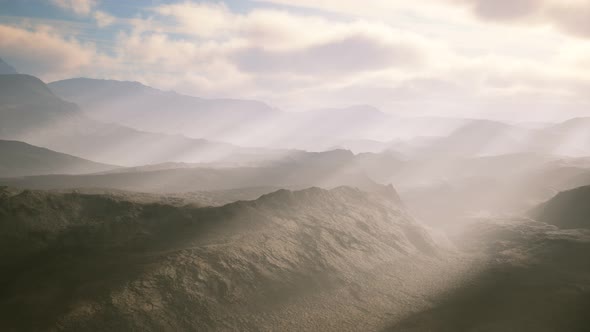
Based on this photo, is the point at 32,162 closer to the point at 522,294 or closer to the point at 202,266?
the point at 202,266

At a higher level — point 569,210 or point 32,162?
point 32,162

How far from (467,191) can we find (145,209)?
110720 millimetres

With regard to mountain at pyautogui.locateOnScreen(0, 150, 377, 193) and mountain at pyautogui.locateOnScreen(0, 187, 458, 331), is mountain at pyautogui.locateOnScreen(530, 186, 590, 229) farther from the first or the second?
mountain at pyautogui.locateOnScreen(0, 150, 377, 193)

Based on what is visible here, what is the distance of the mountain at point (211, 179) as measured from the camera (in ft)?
321

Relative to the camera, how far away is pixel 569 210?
230 ft

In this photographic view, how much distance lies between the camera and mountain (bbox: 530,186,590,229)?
65.5 meters

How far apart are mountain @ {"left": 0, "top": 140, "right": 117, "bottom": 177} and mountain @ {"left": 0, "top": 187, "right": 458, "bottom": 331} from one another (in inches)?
4519

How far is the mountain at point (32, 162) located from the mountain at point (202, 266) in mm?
114770

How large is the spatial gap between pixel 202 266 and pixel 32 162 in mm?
147718

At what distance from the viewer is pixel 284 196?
4850cm

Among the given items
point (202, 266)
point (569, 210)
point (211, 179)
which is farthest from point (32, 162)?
A: point (569, 210)

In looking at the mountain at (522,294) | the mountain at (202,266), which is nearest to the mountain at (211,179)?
the mountain at (522,294)

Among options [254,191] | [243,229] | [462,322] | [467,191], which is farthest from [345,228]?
[467,191]

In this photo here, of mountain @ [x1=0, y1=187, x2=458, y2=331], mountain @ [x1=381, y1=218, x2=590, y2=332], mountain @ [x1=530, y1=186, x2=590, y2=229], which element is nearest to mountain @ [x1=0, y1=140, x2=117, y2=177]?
mountain @ [x1=0, y1=187, x2=458, y2=331]
